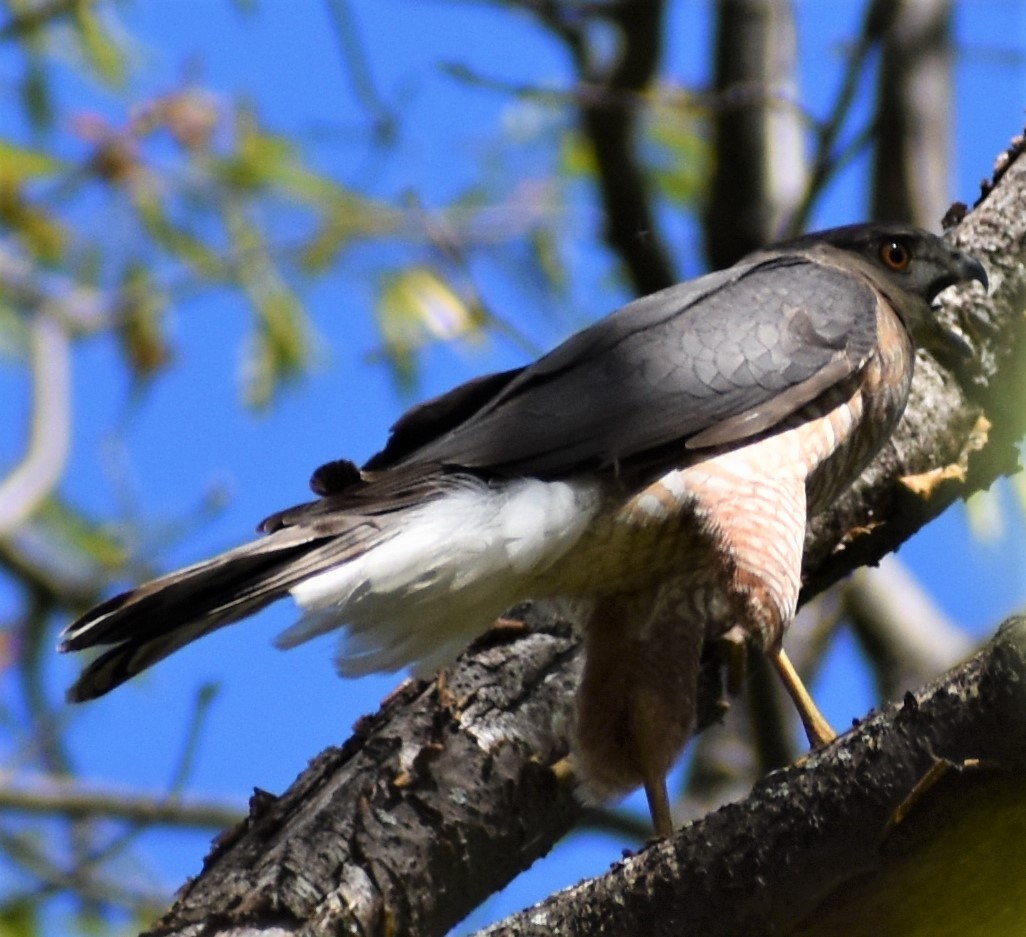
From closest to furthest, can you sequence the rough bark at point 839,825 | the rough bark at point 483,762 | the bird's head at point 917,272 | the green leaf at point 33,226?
1. the rough bark at point 839,825
2. the rough bark at point 483,762
3. the bird's head at point 917,272
4. the green leaf at point 33,226

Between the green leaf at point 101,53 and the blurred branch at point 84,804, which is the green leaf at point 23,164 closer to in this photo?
the green leaf at point 101,53

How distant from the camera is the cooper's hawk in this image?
3719mm

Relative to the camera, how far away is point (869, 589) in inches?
286

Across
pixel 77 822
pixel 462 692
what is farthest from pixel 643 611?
pixel 77 822

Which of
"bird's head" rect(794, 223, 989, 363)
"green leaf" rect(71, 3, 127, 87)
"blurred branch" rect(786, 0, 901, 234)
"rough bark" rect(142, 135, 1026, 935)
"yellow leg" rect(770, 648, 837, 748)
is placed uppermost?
"green leaf" rect(71, 3, 127, 87)

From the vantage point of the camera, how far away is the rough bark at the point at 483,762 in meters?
4.00

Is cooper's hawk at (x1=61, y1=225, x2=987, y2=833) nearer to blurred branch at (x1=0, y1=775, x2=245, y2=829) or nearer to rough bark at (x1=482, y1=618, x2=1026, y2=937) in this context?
rough bark at (x1=482, y1=618, x2=1026, y2=937)

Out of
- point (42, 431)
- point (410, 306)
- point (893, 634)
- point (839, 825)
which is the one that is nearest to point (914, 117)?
point (893, 634)

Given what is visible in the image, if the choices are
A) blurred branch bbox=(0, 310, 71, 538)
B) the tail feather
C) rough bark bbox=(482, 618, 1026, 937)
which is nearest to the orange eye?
the tail feather

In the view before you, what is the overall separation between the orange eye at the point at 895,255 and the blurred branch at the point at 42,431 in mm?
3582

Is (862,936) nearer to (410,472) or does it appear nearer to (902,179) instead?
(410,472)

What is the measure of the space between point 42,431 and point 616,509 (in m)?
3.42

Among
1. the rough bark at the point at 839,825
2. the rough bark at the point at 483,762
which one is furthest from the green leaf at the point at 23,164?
the rough bark at the point at 839,825

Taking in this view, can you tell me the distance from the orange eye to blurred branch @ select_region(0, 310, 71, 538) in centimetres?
358
